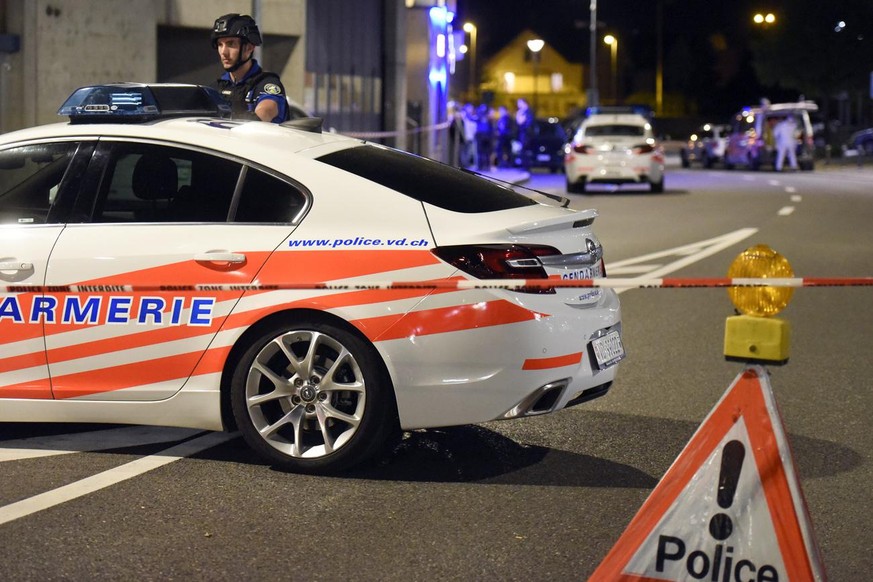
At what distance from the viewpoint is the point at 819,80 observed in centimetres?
7219

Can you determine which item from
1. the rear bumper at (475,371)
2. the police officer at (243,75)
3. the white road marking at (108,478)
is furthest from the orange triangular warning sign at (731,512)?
the police officer at (243,75)

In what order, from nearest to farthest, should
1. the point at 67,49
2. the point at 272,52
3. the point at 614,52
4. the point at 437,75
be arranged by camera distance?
the point at 67,49
the point at 272,52
the point at 437,75
the point at 614,52

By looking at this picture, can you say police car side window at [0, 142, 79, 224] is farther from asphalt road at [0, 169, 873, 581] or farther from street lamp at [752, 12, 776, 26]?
street lamp at [752, 12, 776, 26]

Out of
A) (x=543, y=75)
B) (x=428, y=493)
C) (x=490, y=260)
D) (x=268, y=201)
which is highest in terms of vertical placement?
(x=543, y=75)

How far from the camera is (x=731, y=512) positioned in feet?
12.7

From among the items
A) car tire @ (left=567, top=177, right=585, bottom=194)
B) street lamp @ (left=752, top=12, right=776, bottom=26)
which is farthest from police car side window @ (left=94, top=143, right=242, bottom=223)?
street lamp @ (left=752, top=12, right=776, bottom=26)

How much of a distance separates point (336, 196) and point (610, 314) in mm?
1251

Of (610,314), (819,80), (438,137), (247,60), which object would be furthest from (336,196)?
(819,80)

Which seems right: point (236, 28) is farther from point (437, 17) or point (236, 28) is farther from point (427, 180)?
point (437, 17)

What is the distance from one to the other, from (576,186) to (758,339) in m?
26.7

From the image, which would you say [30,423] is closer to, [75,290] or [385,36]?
[75,290]

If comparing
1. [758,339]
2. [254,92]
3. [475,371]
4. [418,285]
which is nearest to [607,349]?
[475,371]

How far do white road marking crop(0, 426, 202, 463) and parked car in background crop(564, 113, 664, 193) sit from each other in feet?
75.2

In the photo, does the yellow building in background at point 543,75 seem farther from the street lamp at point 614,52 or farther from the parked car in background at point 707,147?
the parked car in background at point 707,147
